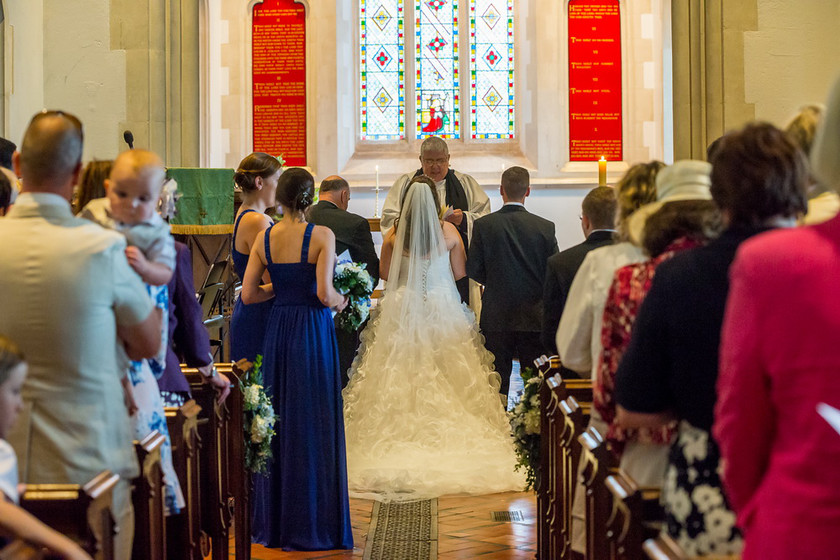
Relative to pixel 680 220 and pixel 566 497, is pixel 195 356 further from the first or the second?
pixel 680 220

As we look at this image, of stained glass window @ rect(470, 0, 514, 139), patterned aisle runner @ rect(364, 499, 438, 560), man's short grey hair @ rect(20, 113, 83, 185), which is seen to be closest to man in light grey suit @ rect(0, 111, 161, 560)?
man's short grey hair @ rect(20, 113, 83, 185)

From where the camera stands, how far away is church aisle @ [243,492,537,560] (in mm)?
4770

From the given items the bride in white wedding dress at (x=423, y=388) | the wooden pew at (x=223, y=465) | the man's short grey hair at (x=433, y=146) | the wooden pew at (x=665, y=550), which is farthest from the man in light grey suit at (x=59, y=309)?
the man's short grey hair at (x=433, y=146)

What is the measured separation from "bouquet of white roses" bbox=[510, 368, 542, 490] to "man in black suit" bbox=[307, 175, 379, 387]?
8.89 feet

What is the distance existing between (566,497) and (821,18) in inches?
247

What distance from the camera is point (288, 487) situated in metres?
4.94

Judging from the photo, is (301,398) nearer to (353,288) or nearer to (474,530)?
(353,288)

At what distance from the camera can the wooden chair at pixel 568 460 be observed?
3.23 metres

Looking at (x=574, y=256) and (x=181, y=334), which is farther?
(x=574, y=256)

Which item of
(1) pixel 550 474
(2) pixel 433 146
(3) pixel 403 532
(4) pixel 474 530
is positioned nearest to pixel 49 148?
(1) pixel 550 474

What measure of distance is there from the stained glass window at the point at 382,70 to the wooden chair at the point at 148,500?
32.2ft

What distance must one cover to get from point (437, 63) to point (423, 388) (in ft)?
22.1

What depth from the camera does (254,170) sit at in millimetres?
5258

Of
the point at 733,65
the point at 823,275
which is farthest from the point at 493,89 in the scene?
the point at 823,275
